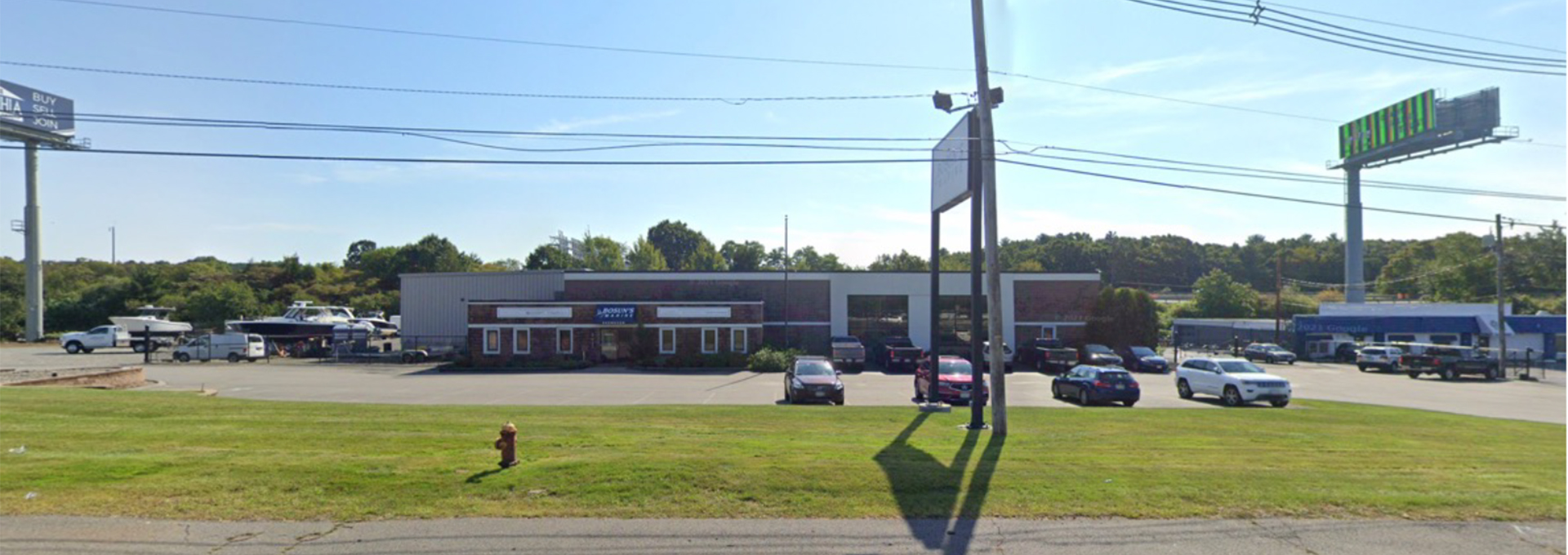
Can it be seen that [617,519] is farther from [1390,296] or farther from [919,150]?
[1390,296]

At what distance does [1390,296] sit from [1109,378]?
10510 centimetres

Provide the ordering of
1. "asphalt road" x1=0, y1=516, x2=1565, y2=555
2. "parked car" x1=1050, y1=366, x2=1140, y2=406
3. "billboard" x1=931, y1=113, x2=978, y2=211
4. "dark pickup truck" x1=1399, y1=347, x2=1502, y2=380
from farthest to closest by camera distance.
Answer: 1. "dark pickup truck" x1=1399, y1=347, x2=1502, y2=380
2. "parked car" x1=1050, y1=366, x2=1140, y2=406
3. "billboard" x1=931, y1=113, x2=978, y2=211
4. "asphalt road" x1=0, y1=516, x2=1565, y2=555

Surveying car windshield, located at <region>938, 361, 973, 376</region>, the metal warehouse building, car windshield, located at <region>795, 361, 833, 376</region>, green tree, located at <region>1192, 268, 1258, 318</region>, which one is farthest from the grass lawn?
green tree, located at <region>1192, 268, 1258, 318</region>

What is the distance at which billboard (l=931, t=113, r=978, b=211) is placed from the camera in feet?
57.6

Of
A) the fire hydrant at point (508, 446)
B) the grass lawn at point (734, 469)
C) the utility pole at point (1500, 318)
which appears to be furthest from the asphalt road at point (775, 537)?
the utility pole at point (1500, 318)

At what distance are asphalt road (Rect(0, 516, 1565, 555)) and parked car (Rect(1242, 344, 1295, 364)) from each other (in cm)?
4978

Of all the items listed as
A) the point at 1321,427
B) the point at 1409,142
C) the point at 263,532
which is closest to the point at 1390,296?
the point at 1409,142

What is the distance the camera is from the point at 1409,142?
79.5 m

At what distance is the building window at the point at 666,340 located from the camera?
147ft

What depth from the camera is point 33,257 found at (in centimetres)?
6350

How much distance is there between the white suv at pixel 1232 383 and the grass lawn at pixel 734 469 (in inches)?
338

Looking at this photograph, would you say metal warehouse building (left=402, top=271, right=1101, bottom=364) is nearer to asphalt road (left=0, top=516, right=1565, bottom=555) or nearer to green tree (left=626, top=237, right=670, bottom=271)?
asphalt road (left=0, top=516, right=1565, bottom=555)

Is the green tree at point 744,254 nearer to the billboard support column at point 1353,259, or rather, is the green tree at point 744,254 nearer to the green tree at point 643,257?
the green tree at point 643,257

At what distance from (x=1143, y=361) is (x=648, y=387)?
25226 mm
